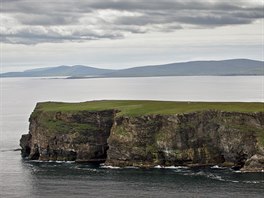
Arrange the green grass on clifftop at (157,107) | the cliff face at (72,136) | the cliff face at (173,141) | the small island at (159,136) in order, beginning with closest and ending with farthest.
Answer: the cliff face at (173,141)
the small island at (159,136)
the green grass on clifftop at (157,107)
the cliff face at (72,136)

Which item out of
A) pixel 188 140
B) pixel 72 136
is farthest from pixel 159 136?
pixel 72 136

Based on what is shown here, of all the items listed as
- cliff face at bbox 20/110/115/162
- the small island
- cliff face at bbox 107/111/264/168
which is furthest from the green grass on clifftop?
cliff face at bbox 20/110/115/162

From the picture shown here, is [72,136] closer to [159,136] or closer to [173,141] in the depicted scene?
[159,136]

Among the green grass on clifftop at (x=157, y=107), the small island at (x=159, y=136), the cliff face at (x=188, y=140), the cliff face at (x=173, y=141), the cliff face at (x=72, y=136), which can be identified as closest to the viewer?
the cliff face at (x=173, y=141)

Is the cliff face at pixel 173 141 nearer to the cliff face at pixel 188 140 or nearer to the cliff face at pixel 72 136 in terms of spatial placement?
the cliff face at pixel 188 140

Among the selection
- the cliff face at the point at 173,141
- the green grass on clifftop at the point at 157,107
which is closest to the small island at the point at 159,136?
the cliff face at the point at 173,141

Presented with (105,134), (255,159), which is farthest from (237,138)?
(105,134)

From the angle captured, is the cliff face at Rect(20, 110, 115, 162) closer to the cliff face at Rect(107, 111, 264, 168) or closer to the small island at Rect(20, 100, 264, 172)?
the small island at Rect(20, 100, 264, 172)

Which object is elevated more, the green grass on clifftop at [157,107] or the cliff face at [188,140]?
the green grass on clifftop at [157,107]

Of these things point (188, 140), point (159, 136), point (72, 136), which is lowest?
point (188, 140)
